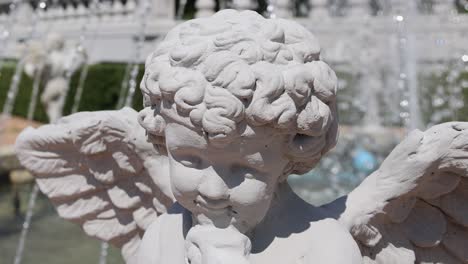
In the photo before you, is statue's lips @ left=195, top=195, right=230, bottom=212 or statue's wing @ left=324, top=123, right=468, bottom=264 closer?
statue's lips @ left=195, top=195, right=230, bottom=212

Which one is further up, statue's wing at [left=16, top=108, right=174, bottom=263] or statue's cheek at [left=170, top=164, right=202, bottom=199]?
statue's cheek at [left=170, top=164, right=202, bottom=199]

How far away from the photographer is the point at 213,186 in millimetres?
1363

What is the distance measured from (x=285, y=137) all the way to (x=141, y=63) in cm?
1033

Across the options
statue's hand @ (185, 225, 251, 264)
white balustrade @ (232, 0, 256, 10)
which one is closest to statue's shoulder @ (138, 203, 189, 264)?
statue's hand @ (185, 225, 251, 264)

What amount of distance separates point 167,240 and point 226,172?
1.25 ft

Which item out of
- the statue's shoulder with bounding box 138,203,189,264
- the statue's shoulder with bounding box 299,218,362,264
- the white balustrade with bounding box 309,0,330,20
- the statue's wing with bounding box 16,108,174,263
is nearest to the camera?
the statue's shoulder with bounding box 299,218,362,264

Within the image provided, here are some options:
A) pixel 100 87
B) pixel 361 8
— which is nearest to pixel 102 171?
pixel 361 8

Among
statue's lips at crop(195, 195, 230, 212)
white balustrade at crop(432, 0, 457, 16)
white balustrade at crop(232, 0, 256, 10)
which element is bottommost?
white balustrade at crop(232, 0, 256, 10)

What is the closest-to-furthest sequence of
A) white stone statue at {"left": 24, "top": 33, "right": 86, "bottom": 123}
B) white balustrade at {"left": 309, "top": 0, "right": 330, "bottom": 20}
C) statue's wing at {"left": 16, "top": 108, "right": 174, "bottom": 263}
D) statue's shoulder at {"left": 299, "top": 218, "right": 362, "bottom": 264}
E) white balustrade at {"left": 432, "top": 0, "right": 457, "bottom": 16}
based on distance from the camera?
statue's shoulder at {"left": 299, "top": 218, "right": 362, "bottom": 264}
statue's wing at {"left": 16, "top": 108, "right": 174, "bottom": 263}
white stone statue at {"left": 24, "top": 33, "right": 86, "bottom": 123}
white balustrade at {"left": 432, "top": 0, "right": 457, "bottom": 16}
white balustrade at {"left": 309, "top": 0, "right": 330, "bottom": 20}

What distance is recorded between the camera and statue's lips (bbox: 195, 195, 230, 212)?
139 centimetres

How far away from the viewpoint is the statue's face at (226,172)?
1.33 metres

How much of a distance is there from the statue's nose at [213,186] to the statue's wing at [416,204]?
450 mm

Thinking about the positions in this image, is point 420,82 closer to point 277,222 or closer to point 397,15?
point 397,15

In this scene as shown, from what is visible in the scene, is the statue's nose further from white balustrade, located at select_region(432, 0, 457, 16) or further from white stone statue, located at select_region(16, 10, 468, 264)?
white balustrade, located at select_region(432, 0, 457, 16)
